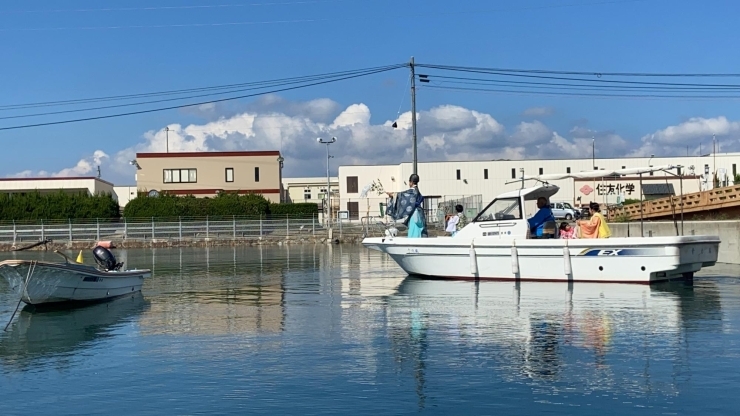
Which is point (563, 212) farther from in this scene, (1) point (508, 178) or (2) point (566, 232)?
(2) point (566, 232)

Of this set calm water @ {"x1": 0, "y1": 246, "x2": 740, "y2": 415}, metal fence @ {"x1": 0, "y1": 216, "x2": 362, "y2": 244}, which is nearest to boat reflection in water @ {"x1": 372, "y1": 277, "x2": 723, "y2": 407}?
calm water @ {"x1": 0, "y1": 246, "x2": 740, "y2": 415}

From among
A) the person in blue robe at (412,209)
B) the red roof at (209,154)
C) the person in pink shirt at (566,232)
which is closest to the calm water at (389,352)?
the person in pink shirt at (566,232)

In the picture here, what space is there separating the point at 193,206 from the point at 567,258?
4155 centimetres

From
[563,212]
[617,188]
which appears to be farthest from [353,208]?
[563,212]

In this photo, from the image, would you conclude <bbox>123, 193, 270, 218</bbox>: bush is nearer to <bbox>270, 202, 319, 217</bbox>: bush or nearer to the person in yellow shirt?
<bbox>270, 202, 319, 217</bbox>: bush

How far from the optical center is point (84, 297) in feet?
55.3

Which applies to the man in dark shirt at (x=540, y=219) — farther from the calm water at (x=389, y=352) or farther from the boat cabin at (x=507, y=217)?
the calm water at (x=389, y=352)

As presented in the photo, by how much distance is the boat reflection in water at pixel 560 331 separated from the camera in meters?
9.38

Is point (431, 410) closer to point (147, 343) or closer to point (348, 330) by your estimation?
point (348, 330)

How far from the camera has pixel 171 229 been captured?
1959 inches

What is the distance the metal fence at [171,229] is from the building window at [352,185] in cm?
2601

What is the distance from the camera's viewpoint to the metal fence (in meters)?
48.8

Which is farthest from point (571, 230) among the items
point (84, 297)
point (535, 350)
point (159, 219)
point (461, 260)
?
point (159, 219)

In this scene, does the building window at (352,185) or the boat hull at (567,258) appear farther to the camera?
the building window at (352,185)
